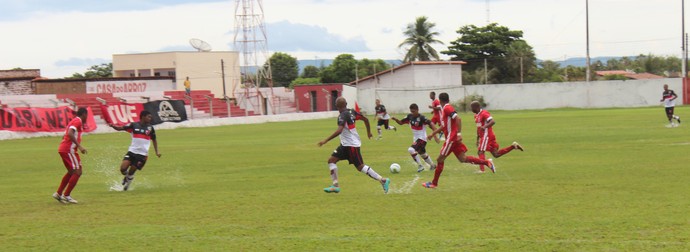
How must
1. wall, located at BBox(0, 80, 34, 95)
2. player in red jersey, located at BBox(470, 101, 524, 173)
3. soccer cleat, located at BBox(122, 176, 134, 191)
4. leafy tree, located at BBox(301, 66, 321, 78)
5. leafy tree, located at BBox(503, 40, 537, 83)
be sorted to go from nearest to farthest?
soccer cleat, located at BBox(122, 176, 134, 191), player in red jersey, located at BBox(470, 101, 524, 173), wall, located at BBox(0, 80, 34, 95), leafy tree, located at BBox(503, 40, 537, 83), leafy tree, located at BBox(301, 66, 321, 78)

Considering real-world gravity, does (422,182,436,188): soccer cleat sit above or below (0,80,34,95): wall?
below

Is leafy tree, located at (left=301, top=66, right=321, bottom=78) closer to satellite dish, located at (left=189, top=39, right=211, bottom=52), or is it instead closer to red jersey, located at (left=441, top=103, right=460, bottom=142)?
satellite dish, located at (left=189, top=39, right=211, bottom=52)

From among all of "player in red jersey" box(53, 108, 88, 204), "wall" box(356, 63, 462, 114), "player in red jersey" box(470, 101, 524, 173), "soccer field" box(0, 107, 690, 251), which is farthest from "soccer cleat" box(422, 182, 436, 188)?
"wall" box(356, 63, 462, 114)

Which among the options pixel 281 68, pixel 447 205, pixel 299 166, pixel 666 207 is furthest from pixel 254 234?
pixel 281 68

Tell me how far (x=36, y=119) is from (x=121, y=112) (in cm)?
725

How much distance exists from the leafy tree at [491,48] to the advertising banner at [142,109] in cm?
4538

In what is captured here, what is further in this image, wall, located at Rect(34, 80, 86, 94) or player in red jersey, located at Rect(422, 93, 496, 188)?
wall, located at Rect(34, 80, 86, 94)

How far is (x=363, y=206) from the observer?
12672mm

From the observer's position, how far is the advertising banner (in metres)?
45.1

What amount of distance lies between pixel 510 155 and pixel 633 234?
12079mm

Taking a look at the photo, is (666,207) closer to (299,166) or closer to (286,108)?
(299,166)

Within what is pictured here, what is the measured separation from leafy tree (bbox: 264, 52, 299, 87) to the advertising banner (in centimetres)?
6893

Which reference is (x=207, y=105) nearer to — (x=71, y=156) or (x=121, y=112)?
(x=121, y=112)

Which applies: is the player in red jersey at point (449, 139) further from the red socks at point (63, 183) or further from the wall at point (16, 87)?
the wall at point (16, 87)
